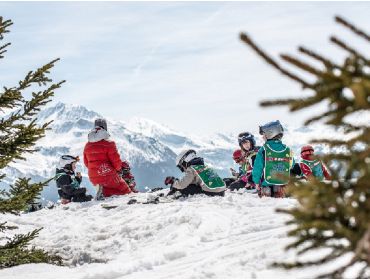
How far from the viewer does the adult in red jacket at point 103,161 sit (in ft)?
53.8

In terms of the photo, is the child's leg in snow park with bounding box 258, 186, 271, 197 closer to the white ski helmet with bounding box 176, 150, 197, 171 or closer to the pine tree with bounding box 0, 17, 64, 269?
the white ski helmet with bounding box 176, 150, 197, 171

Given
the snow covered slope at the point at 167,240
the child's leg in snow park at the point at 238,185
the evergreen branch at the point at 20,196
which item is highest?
the evergreen branch at the point at 20,196

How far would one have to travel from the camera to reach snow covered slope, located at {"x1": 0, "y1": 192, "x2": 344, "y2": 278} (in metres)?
6.30

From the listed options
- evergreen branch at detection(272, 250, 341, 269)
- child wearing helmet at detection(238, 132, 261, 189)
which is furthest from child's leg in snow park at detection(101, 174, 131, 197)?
evergreen branch at detection(272, 250, 341, 269)

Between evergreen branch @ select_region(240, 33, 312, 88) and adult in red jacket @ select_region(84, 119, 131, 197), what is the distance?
14.2 meters

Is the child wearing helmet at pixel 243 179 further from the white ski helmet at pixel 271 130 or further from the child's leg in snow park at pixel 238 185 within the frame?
the white ski helmet at pixel 271 130

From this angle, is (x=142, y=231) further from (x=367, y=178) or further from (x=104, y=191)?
(x=367, y=178)

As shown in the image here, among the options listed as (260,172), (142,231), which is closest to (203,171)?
(260,172)

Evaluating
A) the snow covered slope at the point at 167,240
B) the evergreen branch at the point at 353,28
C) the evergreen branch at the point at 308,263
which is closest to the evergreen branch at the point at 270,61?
the evergreen branch at the point at 353,28

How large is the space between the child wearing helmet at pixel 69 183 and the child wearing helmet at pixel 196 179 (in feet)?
13.0

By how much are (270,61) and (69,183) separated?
16072mm

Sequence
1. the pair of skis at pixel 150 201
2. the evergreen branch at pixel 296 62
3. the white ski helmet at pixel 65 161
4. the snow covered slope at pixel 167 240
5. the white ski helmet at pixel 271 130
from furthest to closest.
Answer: the white ski helmet at pixel 65 161, the pair of skis at pixel 150 201, the white ski helmet at pixel 271 130, the snow covered slope at pixel 167 240, the evergreen branch at pixel 296 62

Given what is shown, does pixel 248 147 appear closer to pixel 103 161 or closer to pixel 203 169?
pixel 203 169

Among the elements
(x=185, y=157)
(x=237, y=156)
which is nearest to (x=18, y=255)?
(x=185, y=157)
